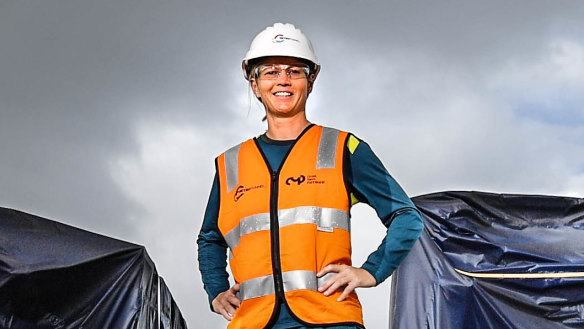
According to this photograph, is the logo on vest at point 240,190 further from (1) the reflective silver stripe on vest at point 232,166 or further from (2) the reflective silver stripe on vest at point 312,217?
(2) the reflective silver stripe on vest at point 312,217

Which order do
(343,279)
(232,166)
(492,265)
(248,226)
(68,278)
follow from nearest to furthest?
(343,279) → (248,226) → (232,166) → (68,278) → (492,265)

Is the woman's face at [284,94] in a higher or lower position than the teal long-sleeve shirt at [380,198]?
higher

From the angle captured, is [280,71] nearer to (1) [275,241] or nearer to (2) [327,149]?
(2) [327,149]

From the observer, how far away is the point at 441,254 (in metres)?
4.59

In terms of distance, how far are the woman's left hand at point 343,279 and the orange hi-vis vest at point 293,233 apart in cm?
2

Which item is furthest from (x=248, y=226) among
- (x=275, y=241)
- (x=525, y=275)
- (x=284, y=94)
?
(x=525, y=275)

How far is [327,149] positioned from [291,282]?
444 millimetres

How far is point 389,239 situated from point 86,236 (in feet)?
7.28

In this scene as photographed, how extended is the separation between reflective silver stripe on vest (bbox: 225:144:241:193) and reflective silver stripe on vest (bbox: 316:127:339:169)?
0.96 feet

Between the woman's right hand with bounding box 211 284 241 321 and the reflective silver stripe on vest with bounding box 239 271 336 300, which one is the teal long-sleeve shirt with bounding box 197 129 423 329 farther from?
the woman's right hand with bounding box 211 284 241 321

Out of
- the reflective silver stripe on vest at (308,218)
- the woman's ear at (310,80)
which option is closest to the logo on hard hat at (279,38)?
the woman's ear at (310,80)

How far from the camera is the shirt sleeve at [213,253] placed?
291 cm

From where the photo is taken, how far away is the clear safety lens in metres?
2.81

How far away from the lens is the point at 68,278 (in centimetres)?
431
